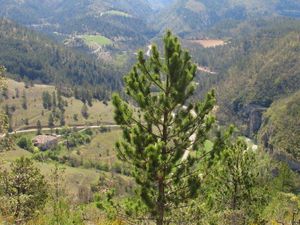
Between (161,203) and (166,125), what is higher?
(166,125)

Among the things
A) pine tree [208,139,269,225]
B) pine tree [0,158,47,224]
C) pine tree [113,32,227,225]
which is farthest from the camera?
pine tree [0,158,47,224]

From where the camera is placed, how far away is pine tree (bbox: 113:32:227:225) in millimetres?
31781

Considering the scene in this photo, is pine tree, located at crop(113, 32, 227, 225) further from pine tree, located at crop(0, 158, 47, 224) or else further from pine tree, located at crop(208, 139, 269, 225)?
pine tree, located at crop(0, 158, 47, 224)

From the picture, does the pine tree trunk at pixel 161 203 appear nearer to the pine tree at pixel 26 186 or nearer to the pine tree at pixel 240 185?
the pine tree at pixel 240 185

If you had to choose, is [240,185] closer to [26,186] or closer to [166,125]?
[166,125]

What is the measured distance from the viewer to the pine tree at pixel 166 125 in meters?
31.8

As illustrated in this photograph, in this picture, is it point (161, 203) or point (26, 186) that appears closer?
point (161, 203)

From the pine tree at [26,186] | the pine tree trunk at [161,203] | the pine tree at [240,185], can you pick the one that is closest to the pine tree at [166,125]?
the pine tree trunk at [161,203]

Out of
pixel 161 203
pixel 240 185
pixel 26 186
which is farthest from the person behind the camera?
pixel 26 186

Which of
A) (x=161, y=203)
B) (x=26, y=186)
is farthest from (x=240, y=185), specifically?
(x=26, y=186)

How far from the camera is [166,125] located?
108ft

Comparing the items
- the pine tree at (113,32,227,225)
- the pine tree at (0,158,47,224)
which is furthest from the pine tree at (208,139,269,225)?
the pine tree at (0,158,47,224)

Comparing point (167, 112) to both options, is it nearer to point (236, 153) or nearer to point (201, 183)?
point (201, 183)

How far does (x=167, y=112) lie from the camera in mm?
32750
